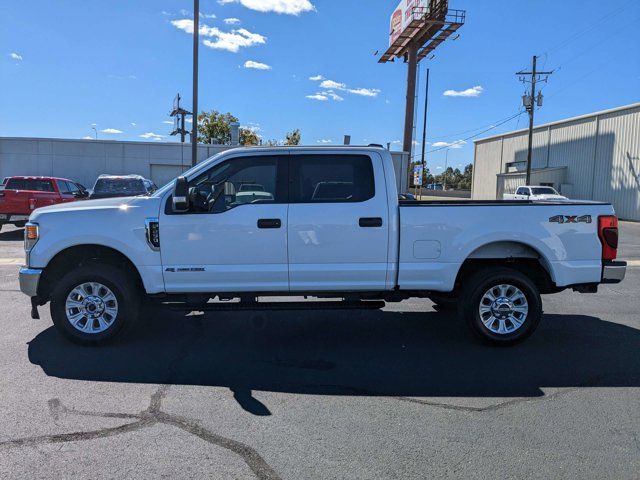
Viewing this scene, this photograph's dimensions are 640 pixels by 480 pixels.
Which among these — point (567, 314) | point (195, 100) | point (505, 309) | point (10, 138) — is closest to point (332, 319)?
point (505, 309)

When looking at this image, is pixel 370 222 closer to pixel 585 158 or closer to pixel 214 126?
pixel 585 158

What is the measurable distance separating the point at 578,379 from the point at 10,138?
107 feet

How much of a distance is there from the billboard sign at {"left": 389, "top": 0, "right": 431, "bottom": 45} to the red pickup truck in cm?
3136

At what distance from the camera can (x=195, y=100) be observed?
52.1 ft

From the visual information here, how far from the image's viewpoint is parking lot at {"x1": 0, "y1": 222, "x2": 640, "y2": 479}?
3168mm

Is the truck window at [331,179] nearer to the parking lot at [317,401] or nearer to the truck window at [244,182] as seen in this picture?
the truck window at [244,182]

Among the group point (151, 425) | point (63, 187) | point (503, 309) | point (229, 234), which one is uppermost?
point (63, 187)

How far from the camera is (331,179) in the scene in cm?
536

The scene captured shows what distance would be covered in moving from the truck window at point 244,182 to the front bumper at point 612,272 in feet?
11.5

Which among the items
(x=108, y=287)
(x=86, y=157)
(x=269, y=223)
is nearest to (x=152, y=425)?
(x=108, y=287)

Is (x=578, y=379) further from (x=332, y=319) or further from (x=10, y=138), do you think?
(x=10, y=138)

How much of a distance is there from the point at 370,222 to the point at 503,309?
1746 mm

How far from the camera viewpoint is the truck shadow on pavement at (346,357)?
4.46 m

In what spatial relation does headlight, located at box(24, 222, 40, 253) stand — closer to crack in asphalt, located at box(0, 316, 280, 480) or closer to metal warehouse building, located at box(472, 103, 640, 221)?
crack in asphalt, located at box(0, 316, 280, 480)
